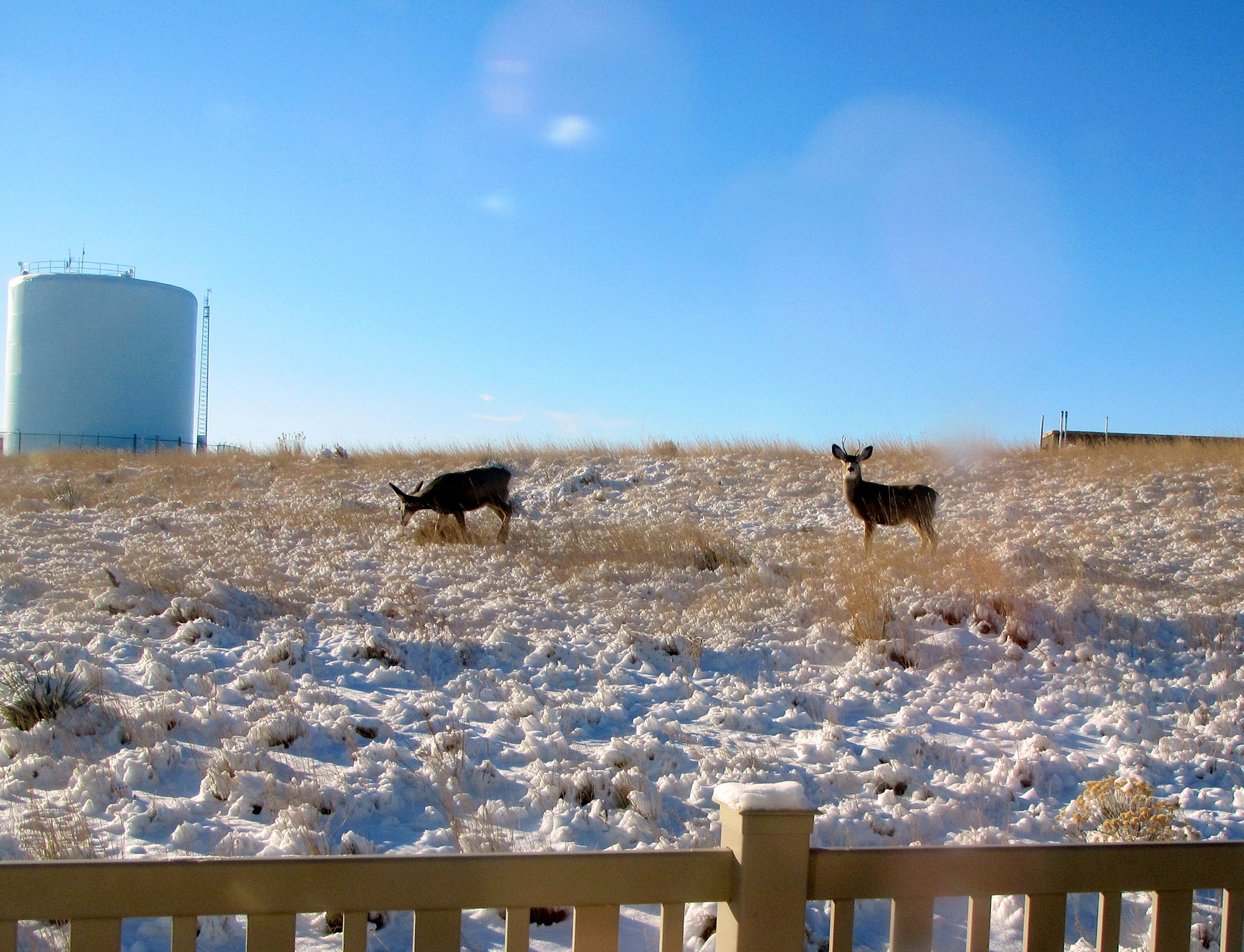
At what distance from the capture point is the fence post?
2.31 m

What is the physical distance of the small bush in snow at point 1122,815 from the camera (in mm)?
4723

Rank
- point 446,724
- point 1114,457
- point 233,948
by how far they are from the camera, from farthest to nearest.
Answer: point 1114,457
point 446,724
point 233,948

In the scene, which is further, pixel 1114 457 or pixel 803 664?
pixel 1114 457

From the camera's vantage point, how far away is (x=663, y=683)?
7.59 meters

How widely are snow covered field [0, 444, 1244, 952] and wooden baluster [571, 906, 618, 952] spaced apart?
6.53 ft

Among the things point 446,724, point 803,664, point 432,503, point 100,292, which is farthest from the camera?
point 100,292

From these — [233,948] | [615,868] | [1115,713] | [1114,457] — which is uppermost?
[1114,457]

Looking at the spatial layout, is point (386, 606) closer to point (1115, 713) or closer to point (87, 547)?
point (87, 547)

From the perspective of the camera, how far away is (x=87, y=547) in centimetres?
1212

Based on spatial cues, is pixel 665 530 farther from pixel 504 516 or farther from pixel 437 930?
pixel 437 930

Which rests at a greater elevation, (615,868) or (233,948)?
(615,868)

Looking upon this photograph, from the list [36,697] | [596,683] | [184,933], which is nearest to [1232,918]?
[184,933]

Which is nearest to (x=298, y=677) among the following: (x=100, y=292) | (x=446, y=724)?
(x=446, y=724)

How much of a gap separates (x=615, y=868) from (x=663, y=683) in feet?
17.5
